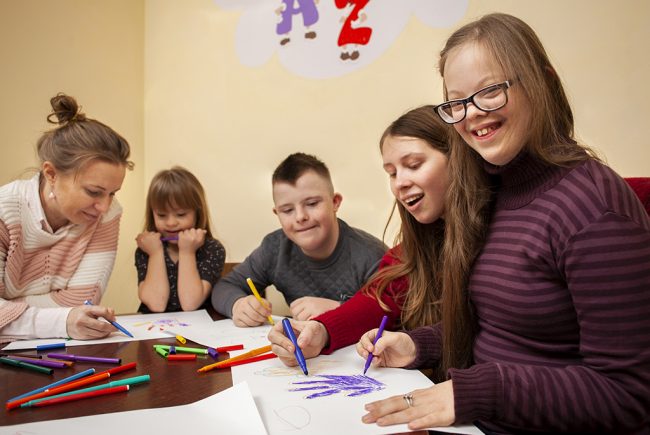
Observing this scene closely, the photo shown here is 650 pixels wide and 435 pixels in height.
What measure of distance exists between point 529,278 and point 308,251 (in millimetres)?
768

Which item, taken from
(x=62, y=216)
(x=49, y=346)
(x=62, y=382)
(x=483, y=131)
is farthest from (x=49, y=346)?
(x=483, y=131)

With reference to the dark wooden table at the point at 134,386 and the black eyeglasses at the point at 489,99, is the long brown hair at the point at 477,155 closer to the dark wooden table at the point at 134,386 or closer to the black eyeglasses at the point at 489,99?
the black eyeglasses at the point at 489,99

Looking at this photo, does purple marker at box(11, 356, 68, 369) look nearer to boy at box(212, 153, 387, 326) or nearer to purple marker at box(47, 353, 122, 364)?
purple marker at box(47, 353, 122, 364)

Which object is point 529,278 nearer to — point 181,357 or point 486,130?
point 486,130

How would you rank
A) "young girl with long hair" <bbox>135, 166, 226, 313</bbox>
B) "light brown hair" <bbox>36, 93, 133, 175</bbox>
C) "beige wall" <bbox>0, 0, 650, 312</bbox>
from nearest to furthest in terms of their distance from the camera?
"light brown hair" <bbox>36, 93, 133, 175</bbox> → "beige wall" <bbox>0, 0, 650, 312</bbox> → "young girl with long hair" <bbox>135, 166, 226, 313</bbox>

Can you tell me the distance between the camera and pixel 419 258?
0.90 metres

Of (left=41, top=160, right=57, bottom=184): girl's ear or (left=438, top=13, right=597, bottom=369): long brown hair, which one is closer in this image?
(left=438, top=13, right=597, bottom=369): long brown hair

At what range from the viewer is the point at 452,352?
0.72 metres

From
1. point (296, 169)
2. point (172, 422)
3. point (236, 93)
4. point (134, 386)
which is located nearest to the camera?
point (172, 422)

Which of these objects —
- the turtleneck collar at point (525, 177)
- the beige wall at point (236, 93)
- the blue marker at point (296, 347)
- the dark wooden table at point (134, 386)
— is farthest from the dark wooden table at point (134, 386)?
the beige wall at point (236, 93)

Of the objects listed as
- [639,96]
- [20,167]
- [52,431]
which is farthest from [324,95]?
[52,431]

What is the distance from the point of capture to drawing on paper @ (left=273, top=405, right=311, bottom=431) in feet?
1.59

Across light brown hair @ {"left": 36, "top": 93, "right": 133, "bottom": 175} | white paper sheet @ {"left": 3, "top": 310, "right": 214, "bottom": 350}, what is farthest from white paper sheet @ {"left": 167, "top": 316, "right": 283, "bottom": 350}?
light brown hair @ {"left": 36, "top": 93, "right": 133, "bottom": 175}

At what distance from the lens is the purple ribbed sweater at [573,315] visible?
50 centimetres
